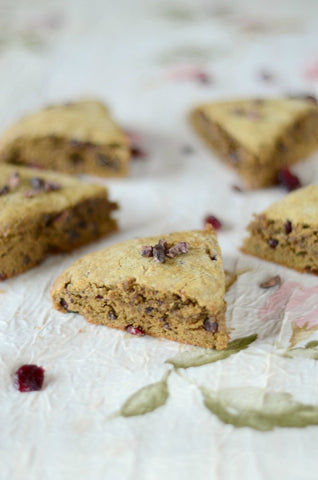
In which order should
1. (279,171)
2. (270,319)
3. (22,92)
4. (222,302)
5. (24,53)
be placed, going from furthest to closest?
(24,53)
(22,92)
(279,171)
(270,319)
(222,302)

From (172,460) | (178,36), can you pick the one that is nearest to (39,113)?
(178,36)

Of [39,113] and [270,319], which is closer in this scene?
[270,319]

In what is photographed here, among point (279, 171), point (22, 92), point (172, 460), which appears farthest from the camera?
point (22, 92)

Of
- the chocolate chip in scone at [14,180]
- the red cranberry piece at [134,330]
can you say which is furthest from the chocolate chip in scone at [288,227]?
the chocolate chip in scone at [14,180]

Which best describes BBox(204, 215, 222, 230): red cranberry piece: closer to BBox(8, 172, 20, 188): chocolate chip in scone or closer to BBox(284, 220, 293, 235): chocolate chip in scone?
BBox(284, 220, 293, 235): chocolate chip in scone

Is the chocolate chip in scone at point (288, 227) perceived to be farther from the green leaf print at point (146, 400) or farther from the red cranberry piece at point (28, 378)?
the red cranberry piece at point (28, 378)

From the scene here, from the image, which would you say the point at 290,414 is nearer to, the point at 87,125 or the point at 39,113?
the point at 87,125
